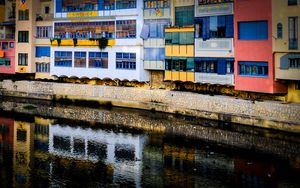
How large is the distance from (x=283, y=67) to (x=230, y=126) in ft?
14.3

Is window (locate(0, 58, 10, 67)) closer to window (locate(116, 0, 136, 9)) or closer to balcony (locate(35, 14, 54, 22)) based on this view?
balcony (locate(35, 14, 54, 22))

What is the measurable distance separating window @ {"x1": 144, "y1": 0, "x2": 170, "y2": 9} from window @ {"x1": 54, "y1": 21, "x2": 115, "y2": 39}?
3.28m

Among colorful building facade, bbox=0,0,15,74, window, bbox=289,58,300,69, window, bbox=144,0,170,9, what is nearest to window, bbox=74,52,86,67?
window, bbox=144,0,170,9

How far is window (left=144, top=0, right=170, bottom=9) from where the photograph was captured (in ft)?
119

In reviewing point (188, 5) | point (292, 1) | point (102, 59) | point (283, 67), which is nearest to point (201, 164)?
point (283, 67)

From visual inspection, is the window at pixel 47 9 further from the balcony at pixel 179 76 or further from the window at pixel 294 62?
the window at pixel 294 62

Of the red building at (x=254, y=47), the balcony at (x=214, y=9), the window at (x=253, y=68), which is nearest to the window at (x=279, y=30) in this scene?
the red building at (x=254, y=47)

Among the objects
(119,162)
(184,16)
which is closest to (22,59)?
(184,16)

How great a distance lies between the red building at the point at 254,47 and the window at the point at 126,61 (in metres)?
9.11

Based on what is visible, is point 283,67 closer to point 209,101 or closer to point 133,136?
point 209,101

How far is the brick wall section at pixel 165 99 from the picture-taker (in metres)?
28.0

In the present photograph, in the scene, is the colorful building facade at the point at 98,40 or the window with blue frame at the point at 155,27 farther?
the colorful building facade at the point at 98,40

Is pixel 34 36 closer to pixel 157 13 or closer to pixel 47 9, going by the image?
pixel 47 9

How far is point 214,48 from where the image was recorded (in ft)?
109
